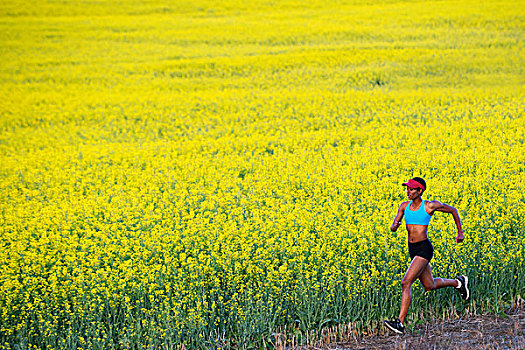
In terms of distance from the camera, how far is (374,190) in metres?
9.40

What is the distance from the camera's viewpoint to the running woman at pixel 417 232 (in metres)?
5.24

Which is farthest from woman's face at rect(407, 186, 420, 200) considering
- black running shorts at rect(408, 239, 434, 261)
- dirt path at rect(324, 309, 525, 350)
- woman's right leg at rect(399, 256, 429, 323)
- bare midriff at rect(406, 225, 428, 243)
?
dirt path at rect(324, 309, 525, 350)

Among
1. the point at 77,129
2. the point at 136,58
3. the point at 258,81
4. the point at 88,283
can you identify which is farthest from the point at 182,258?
the point at 136,58

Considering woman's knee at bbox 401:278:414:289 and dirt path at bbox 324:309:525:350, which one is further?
dirt path at bbox 324:309:525:350

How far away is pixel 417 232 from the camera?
540cm

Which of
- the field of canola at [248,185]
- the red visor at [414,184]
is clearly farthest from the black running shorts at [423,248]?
the field of canola at [248,185]

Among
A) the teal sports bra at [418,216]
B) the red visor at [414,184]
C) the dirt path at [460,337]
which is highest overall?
the red visor at [414,184]

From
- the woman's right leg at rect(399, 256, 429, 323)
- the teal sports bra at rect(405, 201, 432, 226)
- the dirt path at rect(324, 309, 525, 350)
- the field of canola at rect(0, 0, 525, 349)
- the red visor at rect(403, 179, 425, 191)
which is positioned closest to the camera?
the red visor at rect(403, 179, 425, 191)

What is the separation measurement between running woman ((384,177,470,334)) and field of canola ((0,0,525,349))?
1.94 feet

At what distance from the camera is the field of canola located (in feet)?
20.6

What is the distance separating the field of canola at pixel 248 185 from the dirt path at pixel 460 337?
0.21 meters

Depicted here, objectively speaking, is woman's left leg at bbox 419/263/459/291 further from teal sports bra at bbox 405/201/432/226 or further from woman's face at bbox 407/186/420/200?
woman's face at bbox 407/186/420/200

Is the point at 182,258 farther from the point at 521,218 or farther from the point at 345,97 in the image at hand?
the point at 345,97

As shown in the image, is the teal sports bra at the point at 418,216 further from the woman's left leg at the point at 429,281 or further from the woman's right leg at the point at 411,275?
the woman's left leg at the point at 429,281
